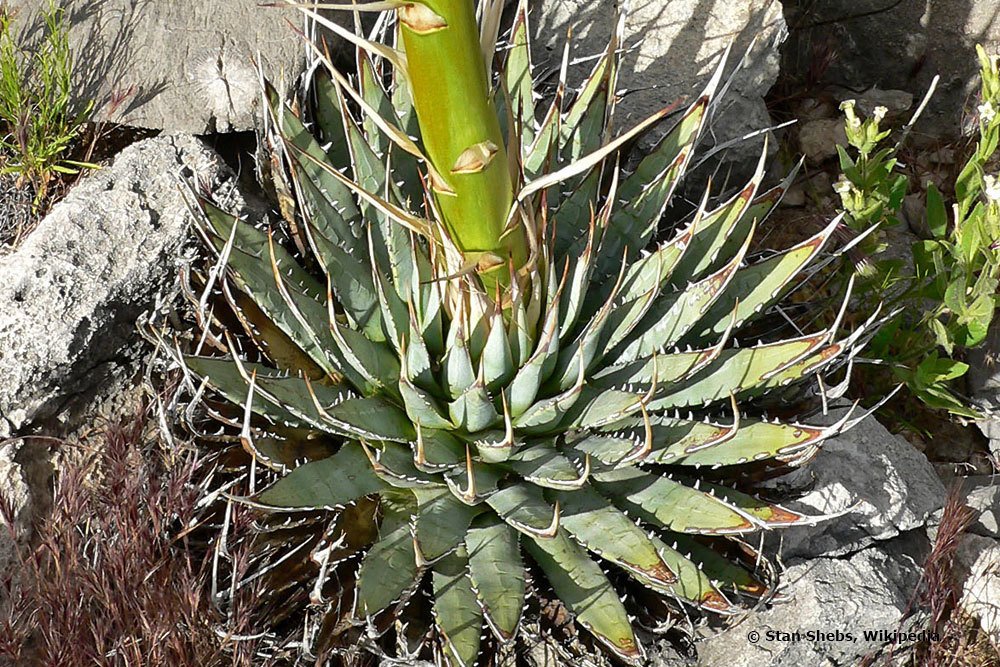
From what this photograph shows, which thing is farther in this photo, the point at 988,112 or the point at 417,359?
the point at 988,112

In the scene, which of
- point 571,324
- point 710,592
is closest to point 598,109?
point 571,324

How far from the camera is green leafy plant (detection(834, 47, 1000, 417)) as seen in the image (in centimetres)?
244

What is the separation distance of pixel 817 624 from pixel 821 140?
6.40 ft

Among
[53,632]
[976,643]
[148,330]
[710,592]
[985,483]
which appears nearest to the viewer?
[53,632]

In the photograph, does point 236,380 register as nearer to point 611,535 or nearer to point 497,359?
point 497,359

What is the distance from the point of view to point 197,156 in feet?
7.77

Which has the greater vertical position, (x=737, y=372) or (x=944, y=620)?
(x=737, y=372)

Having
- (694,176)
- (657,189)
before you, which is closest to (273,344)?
(657,189)

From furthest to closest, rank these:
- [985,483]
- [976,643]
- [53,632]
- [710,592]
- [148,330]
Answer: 1. [985,483]
2. [976,643]
3. [148,330]
4. [710,592]
5. [53,632]

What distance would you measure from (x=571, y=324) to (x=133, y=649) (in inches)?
A: 42.4

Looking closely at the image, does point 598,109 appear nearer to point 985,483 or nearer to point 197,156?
point 197,156

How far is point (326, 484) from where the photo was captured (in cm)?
190

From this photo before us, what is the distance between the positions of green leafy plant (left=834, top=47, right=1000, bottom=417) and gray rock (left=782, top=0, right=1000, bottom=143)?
3.74 ft

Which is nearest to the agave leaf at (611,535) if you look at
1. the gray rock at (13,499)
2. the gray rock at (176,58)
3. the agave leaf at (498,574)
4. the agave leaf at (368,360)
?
the agave leaf at (498,574)
